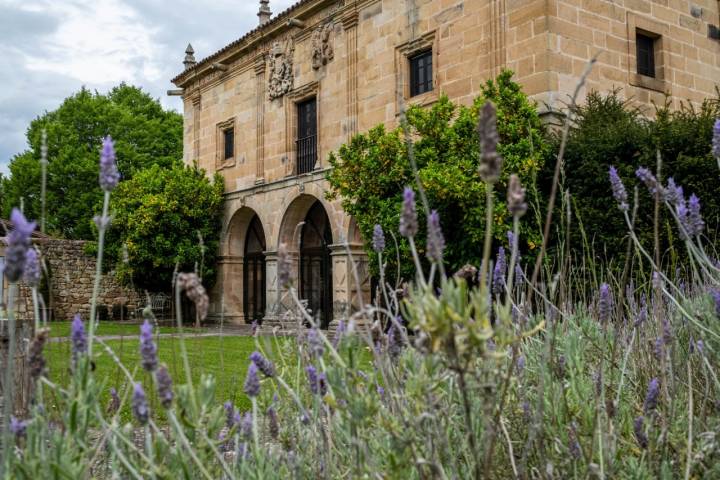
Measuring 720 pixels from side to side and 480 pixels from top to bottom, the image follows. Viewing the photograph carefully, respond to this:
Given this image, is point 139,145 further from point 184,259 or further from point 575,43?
point 575,43

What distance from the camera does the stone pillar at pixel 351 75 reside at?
14766 millimetres

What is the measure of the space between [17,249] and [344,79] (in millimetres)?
14558

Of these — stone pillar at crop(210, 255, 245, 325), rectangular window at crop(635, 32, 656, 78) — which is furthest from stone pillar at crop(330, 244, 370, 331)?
rectangular window at crop(635, 32, 656, 78)

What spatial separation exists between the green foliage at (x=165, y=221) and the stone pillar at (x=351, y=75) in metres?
5.42

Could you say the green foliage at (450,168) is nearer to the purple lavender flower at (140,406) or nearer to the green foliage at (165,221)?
the green foliage at (165,221)

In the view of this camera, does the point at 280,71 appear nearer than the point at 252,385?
No

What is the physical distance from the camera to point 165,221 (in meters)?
18.1

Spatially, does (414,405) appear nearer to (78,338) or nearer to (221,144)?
(78,338)

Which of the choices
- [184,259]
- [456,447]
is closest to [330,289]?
[184,259]

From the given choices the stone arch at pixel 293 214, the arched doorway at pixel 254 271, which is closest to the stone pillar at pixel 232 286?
the arched doorway at pixel 254 271

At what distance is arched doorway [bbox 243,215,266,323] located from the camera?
19.2 metres

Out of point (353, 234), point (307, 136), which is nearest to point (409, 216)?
point (353, 234)

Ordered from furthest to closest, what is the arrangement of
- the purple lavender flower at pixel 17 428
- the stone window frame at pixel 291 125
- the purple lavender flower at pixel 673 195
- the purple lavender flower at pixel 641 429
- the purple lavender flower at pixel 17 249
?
the stone window frame at pixel 291 125, the purple lavender flower at pixel 673 195, the purple lavender flower at pixel 641 429, the purple lavender flower at pixel 17 428, the purple lavender flower at pixel 17 249

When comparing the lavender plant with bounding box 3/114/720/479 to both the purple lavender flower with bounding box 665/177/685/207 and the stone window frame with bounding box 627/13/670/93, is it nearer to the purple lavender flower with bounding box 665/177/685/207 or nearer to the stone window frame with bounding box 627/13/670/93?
the purple lavender flower with bounding box 665/177/685/207
